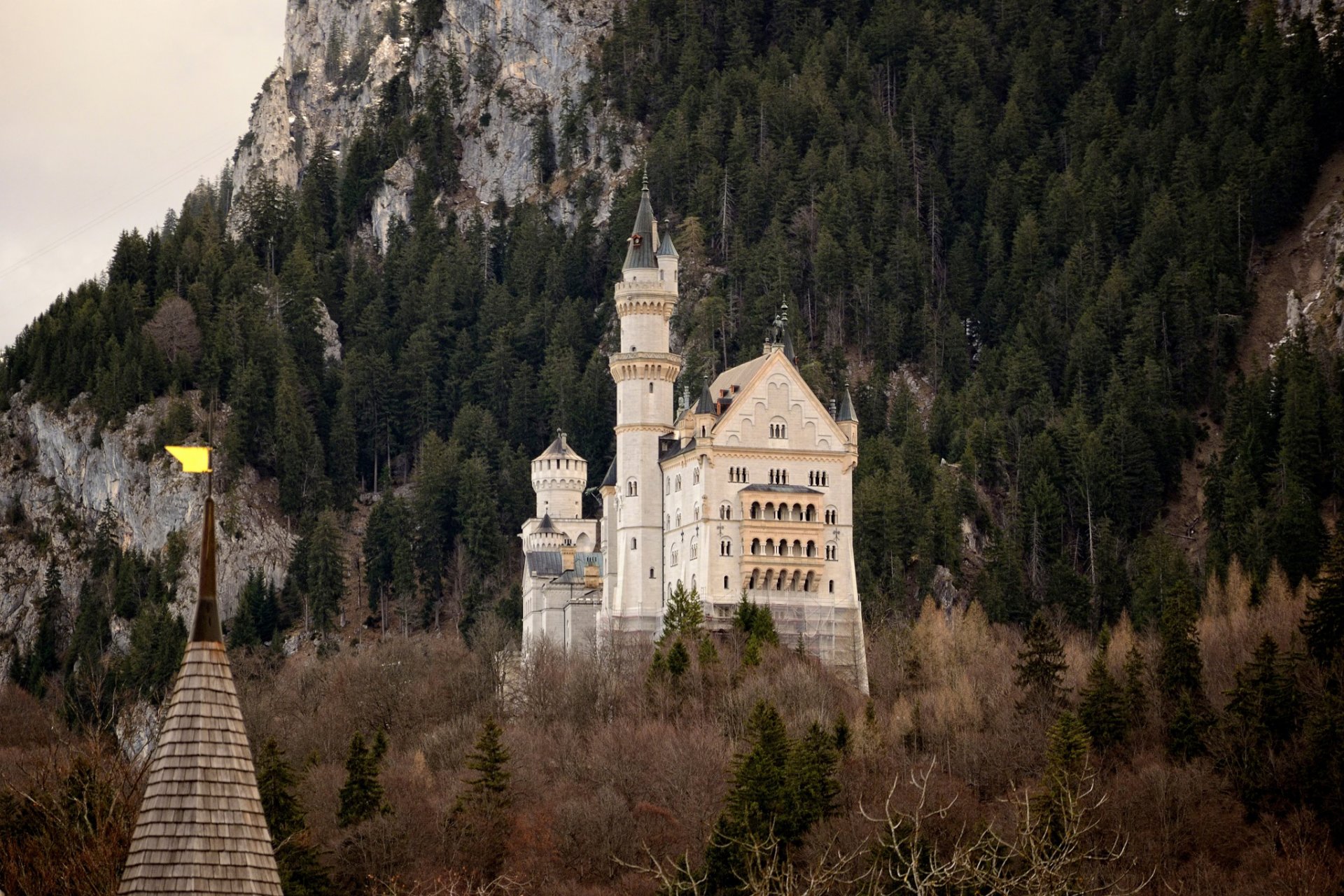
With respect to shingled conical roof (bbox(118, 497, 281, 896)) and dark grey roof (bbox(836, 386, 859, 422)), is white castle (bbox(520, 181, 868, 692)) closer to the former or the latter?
dark grey roof (bbox(836, 386, 859, 422))

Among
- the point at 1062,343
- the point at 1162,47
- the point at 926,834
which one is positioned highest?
the point at 1162,47

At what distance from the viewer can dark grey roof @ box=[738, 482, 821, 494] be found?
9594cm

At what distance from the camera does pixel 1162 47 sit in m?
159

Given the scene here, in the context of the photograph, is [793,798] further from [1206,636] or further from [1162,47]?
[1162,47]

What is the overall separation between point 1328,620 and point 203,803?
61.1 metres

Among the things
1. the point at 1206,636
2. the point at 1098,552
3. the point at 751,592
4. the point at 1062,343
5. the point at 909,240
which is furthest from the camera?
the point at 909,240

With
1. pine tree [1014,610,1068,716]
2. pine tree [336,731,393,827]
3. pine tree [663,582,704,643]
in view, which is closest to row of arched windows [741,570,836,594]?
pine tree [663,582,704,643]

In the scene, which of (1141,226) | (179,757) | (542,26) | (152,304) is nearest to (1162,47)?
(1141,226)

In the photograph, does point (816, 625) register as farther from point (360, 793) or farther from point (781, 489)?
point (360, 793)

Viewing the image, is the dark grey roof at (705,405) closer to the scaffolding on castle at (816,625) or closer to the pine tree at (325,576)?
the scaffolding on castle at (816,625)

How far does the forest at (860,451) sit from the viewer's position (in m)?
70.4

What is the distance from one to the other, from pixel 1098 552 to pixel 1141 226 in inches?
1349

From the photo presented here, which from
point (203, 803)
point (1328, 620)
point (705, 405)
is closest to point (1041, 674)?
point (1328, 620)

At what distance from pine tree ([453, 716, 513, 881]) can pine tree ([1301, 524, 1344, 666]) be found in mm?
27492
